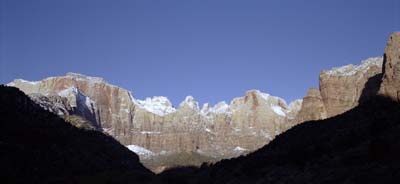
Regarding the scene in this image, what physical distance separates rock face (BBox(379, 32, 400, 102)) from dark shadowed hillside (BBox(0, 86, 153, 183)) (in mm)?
46021

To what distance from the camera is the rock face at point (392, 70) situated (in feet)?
318

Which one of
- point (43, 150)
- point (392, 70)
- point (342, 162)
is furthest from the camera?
point (392, 70)

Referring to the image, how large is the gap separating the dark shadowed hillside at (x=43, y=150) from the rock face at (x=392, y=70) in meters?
46.0

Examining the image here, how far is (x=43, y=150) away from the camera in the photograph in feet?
274

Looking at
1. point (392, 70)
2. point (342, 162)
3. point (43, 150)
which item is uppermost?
point (392, 70)

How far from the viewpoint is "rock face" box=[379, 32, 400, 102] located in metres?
96.9

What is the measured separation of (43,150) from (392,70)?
6798 cm

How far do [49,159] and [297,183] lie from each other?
53.3m

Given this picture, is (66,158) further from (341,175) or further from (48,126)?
(341,175)

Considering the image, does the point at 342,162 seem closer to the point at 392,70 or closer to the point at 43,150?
the point at 43,150

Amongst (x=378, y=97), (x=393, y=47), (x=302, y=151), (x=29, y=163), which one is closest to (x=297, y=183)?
(x=302, y=151)

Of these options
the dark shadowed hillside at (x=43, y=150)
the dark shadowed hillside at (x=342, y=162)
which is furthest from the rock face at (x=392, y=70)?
the dark shadowed hillside at (x=43, y=150)

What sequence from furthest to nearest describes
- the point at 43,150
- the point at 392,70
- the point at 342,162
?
the point at 392,70 < the point at 43,150 < the point at 342,162

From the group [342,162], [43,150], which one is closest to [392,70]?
[43,150]
